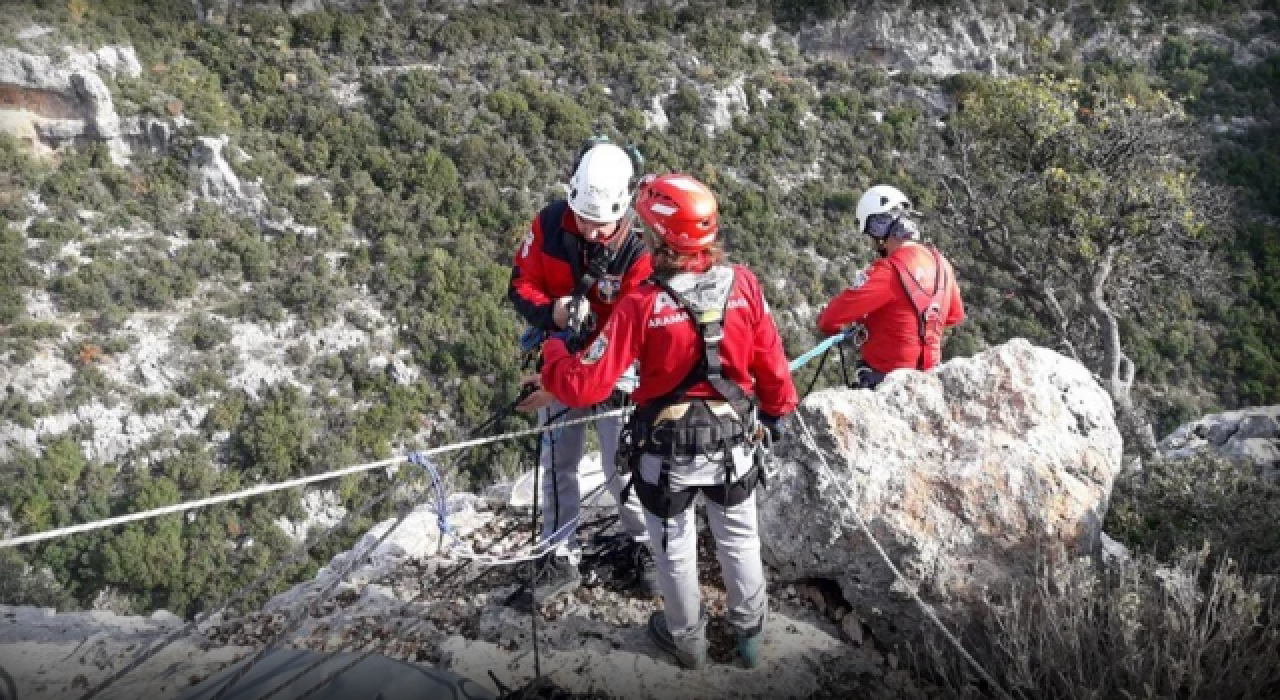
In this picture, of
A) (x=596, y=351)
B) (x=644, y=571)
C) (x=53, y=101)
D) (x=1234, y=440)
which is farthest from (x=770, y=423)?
(x=53, y=101)

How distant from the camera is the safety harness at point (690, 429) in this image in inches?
127

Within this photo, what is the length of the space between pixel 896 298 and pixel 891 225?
1.67 ft

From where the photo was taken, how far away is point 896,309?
4785 mm

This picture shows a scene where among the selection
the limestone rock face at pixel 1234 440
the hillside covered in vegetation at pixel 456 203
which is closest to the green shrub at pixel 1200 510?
the limestone rock face at pixel 1234 440

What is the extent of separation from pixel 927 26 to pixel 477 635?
117 ft

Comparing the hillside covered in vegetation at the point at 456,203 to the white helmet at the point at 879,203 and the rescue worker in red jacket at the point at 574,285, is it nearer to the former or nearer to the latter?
the rescue worker in red jacket at the point at 574,285

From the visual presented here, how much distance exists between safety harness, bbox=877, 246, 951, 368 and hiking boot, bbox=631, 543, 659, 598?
213cm

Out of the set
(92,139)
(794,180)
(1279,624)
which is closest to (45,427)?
(92,139)

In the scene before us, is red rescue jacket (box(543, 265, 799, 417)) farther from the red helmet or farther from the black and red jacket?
the black and red jacket

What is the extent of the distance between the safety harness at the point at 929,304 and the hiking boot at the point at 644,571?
2129 millimetres

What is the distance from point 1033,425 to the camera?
433cm

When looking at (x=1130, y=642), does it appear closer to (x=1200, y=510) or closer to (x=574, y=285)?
(x=1200, y=510)

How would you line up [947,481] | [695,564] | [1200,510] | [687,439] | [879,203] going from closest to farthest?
[687,439]
[695,564]
[947,481]
[1200,510]
[879,203]

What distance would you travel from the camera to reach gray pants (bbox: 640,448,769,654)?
342 cm
